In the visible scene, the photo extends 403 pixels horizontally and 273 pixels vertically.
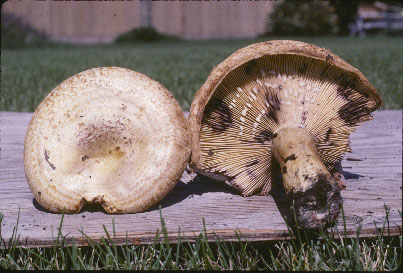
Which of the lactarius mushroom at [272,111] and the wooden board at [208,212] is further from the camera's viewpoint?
the lactarius mushroom at [272,111]

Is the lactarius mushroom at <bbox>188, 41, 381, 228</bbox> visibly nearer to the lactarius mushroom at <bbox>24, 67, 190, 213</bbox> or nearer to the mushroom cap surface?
the mushroom cap surface

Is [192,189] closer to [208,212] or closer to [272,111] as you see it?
[208,212]

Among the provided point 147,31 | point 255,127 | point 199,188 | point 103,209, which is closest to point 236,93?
point 255,127

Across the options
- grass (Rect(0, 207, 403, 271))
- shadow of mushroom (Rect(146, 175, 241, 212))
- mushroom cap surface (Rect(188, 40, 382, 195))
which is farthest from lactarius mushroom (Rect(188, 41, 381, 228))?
grass (Rect(0, 207, 403, 271))

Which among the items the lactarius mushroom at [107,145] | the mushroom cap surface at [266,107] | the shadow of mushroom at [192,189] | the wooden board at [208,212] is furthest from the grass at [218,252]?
the mushroom cap surface at [266,107]

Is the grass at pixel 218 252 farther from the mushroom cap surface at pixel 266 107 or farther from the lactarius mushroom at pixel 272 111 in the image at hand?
the mushroom cap surface at pixel 266 107

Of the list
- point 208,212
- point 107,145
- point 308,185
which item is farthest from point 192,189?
point 308,185
